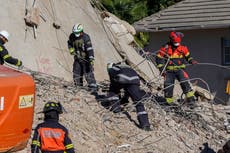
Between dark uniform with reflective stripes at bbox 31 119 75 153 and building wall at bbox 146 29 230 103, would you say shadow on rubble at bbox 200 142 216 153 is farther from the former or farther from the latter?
building wall at bbox 146 29 230 103

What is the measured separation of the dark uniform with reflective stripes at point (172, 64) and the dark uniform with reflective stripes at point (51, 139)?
5197 millimetres

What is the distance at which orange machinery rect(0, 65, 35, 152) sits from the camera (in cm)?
765

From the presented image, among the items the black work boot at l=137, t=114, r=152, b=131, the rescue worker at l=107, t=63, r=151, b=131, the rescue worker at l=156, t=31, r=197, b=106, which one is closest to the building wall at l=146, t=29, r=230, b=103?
the rescue worker at l=156, t=31, r=197, b=106

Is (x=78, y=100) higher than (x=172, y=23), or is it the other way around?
(x=172, y=23)

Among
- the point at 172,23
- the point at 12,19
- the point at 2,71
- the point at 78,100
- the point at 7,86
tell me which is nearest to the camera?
the point at 7,86

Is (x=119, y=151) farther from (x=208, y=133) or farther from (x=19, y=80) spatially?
(x=19, y=80)

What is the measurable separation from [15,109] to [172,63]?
596cm

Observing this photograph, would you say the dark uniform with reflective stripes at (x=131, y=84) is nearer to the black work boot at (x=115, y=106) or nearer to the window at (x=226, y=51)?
the black work boot at (x=115, y=106)

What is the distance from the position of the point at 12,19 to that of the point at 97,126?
442 centimetres

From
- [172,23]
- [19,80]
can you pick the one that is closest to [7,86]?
[19,80]

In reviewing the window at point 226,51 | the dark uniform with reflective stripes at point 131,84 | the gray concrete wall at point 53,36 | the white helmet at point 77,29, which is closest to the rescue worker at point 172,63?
the dark uniform with reflective stripes at point 131,84

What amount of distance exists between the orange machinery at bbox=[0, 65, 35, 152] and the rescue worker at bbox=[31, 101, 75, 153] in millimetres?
170

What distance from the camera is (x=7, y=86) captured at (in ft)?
25.1

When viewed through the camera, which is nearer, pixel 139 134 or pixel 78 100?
pixel 139 134
